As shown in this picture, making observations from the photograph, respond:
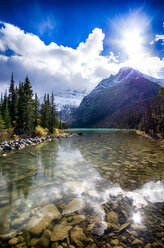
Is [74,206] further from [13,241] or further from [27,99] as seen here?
[27,99]

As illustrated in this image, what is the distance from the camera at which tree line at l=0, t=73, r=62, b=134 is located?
31.7 meters

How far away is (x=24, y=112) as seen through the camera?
107ft

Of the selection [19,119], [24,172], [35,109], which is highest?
[35,109]

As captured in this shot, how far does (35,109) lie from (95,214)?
36.1m

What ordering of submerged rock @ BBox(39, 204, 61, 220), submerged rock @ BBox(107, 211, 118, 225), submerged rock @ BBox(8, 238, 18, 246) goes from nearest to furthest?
1. submerged rock @ BBox(8, 238, 18, 246)
2. submerged rock @ BBox(107, 211, 118, 225)
3. submerged rock @ BBox(39, 204, 61, 220)

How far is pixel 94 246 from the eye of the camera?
2.83 metres

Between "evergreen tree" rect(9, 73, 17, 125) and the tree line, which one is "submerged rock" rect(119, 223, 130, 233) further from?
"evergreen tree" rect(9, 73, 17, 125)

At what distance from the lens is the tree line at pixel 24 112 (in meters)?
31.7

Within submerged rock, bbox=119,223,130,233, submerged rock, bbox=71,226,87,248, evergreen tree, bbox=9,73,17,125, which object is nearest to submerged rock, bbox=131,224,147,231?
submerged rock, bbox=119,223,130,233

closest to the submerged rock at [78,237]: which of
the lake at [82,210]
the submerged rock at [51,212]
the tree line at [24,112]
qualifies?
the lake at [82,210]

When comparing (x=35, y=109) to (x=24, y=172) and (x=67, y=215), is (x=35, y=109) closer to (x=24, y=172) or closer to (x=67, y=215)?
(x=24, y=172)

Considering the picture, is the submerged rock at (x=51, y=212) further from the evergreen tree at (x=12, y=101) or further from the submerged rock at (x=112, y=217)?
the evergreen tree at (x=12, y=101)

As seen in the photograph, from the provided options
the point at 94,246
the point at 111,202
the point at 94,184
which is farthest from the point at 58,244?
the point at 94,184

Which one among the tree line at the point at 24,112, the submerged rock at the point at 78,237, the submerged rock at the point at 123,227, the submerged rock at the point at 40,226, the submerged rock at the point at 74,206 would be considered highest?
the tree line at the point at 24,112
